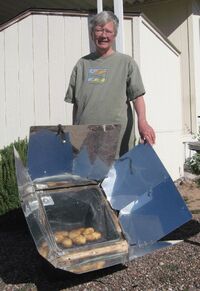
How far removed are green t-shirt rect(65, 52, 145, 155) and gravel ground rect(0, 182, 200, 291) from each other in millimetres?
1021

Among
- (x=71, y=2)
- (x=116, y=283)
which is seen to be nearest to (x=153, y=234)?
(x=116, y=283)

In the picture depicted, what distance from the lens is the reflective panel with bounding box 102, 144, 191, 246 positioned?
11.5ft

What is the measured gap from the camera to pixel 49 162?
3748mm

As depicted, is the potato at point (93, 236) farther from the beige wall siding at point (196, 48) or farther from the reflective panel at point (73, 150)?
the beige wall siding at point (196, 48)

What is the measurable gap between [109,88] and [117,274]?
4.60 feet

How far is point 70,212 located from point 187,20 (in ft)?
19.8

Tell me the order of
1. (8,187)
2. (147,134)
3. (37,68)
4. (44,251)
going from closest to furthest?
(44,251) < (147,134) < (8,187) < (37,68)

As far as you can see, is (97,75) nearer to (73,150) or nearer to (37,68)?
(73,150)

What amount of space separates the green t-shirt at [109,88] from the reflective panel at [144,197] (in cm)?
29

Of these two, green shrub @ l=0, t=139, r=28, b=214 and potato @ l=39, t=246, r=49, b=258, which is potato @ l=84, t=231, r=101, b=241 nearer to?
potato @ l=39, t=246, r=49, b=258

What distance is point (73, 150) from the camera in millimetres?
3801

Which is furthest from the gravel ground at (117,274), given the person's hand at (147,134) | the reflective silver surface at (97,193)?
the person's hand at (147,134)

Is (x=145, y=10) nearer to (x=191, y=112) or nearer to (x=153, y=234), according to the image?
(x=191, y=112)

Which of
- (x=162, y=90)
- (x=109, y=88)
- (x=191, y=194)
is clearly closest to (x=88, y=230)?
(x=109, y=88)
